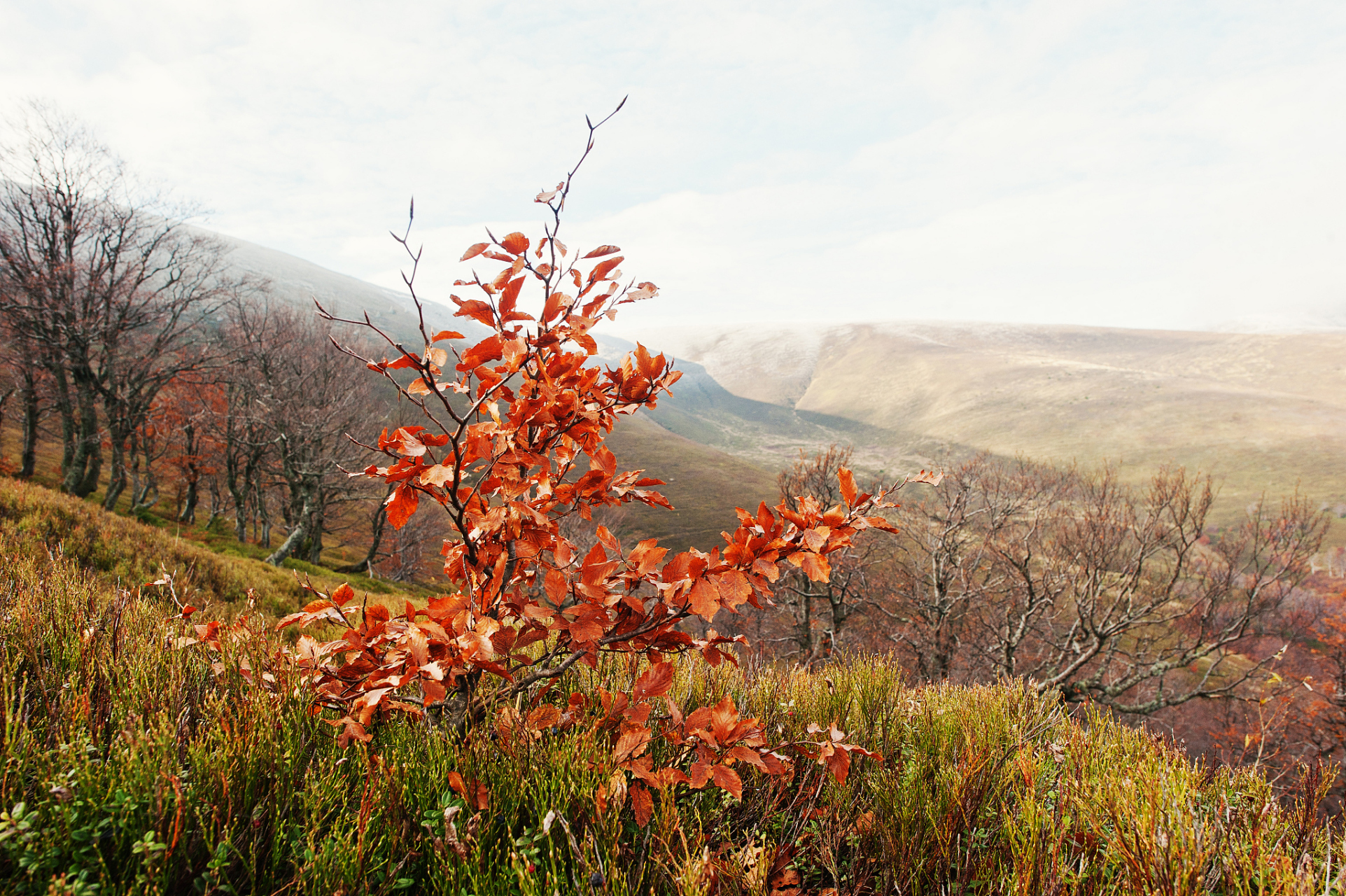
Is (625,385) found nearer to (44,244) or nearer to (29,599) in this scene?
(29,599)

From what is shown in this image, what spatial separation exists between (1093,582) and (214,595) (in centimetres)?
2344

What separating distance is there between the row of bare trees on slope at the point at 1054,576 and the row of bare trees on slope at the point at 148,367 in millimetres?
18379

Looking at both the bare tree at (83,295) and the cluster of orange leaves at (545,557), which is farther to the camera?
the bare tree at (83,295)

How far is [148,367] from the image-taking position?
68.6ft

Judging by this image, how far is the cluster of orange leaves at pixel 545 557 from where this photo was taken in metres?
→ 1.76

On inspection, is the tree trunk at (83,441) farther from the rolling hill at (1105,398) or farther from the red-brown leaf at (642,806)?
the rolling hill at (1105,398)

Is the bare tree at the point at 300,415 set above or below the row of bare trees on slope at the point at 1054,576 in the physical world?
above

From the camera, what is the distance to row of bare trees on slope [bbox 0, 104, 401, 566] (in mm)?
17406

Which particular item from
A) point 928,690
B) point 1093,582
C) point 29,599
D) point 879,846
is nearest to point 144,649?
point 29,599

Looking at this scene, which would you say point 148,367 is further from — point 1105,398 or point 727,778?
point 1105,398

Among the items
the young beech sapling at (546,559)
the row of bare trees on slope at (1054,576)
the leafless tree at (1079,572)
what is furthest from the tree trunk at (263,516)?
the young beech sapling at (546,559)

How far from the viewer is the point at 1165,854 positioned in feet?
4.91

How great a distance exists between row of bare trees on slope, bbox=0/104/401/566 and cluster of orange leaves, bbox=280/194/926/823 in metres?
12.6

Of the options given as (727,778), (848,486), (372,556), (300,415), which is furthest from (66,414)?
(848,486)
